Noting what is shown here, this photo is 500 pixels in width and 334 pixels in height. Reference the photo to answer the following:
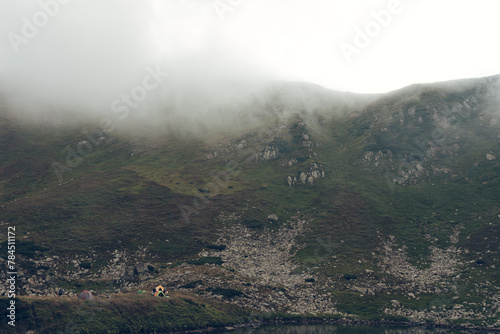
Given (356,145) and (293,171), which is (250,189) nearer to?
(293,171)

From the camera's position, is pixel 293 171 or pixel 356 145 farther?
pixel 356 145

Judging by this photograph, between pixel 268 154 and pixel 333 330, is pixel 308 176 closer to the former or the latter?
pixel 268 154

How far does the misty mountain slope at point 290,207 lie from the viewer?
282 ft

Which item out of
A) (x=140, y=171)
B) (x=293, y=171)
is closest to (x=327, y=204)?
(x=293, y=171)

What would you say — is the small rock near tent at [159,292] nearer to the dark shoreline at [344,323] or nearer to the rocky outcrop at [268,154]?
the dark shoreline at [344,323]

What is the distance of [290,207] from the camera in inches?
5138

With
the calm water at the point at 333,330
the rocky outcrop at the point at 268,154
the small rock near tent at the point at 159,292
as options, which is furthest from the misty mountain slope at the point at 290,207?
the small rock near tent at the point at 159,292

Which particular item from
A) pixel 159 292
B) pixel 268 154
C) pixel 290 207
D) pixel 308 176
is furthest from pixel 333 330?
pixel 268 154

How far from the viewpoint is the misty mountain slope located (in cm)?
8600

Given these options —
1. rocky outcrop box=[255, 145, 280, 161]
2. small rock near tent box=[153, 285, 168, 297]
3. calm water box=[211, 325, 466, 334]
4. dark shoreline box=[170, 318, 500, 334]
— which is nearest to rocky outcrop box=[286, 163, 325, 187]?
rocky outcrop box=[255, 145, 280, 161]

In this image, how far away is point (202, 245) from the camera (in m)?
108

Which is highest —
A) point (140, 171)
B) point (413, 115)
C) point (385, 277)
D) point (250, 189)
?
point (413, 115)

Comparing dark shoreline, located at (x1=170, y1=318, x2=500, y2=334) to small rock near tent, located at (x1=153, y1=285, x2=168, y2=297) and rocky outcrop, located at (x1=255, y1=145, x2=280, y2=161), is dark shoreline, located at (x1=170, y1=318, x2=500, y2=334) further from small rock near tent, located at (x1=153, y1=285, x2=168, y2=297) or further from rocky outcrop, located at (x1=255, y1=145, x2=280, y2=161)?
rocky outcrop, located at (x1=255, y1=145, x2=280, y2=161)

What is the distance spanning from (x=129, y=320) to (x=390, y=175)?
4587 inches
